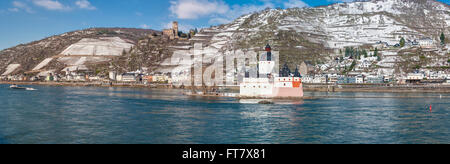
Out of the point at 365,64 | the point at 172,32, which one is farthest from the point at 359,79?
the point at 172,32

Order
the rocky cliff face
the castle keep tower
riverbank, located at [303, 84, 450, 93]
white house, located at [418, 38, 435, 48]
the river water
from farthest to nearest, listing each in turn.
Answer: the rocky cliff face, the castle keep tower, white house, located at [418, 38, 435, 48], riverbank, located at [303, 84, 450, 93], the river water

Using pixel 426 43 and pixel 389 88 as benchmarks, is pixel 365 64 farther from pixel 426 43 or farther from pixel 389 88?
pixel 389 88

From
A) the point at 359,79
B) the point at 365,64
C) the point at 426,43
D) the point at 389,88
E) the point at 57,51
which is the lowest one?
the point at 389,88

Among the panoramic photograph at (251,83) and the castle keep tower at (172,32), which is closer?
A: the panoramic photograph at (251,83)

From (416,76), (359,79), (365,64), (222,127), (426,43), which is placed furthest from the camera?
(426,43)

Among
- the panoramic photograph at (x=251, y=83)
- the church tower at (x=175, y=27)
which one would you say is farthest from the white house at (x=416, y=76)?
the church tower at (x=175, y=27)

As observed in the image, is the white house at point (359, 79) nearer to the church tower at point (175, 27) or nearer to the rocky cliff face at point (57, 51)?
the church tower at point (175, 27)

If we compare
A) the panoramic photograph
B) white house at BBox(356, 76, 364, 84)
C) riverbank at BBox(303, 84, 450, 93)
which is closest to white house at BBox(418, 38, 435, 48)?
the panoramic photograph

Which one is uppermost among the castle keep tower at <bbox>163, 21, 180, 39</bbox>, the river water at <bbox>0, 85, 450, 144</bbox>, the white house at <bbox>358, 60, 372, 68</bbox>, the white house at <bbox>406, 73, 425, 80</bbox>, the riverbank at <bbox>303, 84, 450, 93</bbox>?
the castle keep tower at <bbox>163, 21, 180, 39</bbox>

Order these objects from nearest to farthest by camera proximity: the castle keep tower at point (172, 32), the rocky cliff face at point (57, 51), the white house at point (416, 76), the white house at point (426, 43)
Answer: the white house at point (416, 76) → the white house at point (426, 43) → the castle keep tower at point (172, 32) → the rocky cliff face at point (57, 51)

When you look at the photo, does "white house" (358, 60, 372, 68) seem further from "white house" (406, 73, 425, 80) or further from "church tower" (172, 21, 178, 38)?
"church tower" (172, 21, 178, 38)

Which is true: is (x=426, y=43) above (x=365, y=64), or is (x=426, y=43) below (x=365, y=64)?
above

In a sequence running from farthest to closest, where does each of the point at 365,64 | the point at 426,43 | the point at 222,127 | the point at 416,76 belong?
the point at 426,43, the point at 365,64, the point at 416,76, the point at 222,127

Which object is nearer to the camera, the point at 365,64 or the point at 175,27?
the point at 365,64
